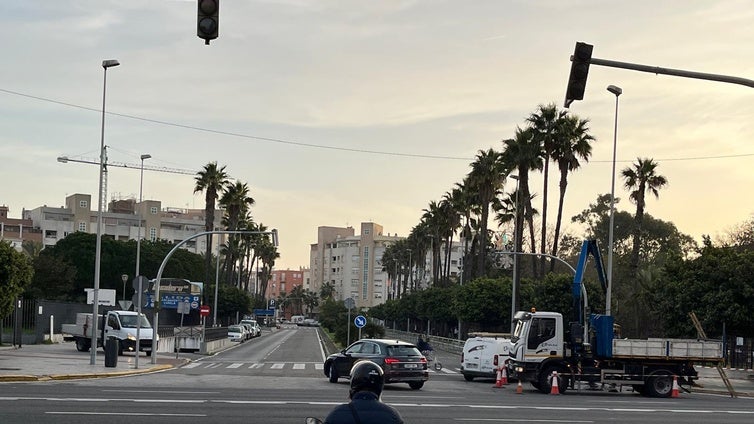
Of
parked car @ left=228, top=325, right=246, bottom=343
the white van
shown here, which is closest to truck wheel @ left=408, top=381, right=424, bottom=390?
the white van

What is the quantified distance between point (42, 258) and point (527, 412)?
70.2 m

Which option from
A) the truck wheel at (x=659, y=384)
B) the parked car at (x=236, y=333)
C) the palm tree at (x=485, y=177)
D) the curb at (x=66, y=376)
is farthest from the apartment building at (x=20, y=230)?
the truck wheel at (x=659, y=384)

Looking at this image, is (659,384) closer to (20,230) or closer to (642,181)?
(642,181)

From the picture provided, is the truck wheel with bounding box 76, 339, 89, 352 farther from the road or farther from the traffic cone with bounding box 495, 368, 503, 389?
the traffic cone with bounding box 495, 368, 503, 389

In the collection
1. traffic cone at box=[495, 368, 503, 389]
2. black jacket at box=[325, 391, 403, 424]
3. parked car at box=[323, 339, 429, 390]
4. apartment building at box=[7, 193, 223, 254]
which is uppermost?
apartment building at box=[7, 193, 223, 254]

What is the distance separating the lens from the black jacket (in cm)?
575

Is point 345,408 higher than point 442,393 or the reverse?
higher

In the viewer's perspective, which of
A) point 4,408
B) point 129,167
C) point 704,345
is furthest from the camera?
point 129,167

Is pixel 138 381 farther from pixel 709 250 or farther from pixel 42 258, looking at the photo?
pixel 42 258

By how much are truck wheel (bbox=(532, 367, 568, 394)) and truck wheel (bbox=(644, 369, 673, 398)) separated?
2478 mm

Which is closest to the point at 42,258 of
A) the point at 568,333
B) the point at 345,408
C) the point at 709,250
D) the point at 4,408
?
the point at 709,250

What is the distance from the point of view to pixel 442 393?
87.6 ft

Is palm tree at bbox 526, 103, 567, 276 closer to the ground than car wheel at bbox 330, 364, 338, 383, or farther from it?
farther from it

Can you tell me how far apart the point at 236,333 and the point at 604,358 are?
5610cm
